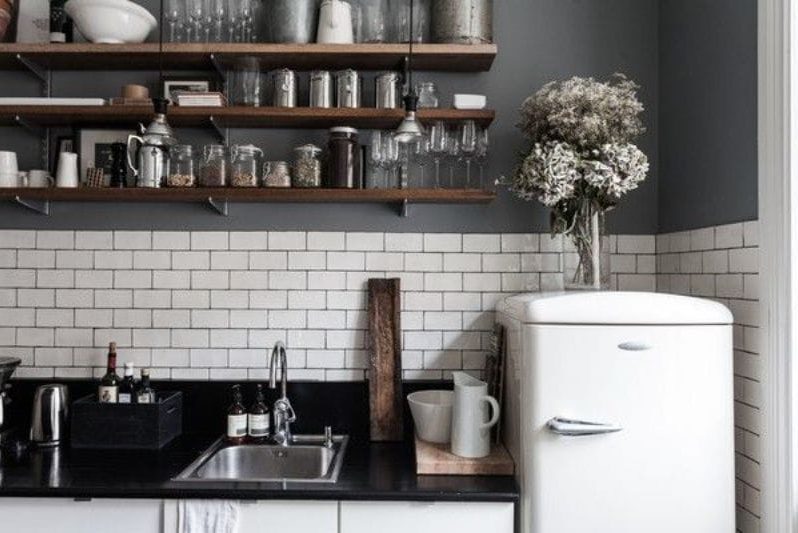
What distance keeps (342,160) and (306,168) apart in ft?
0.45

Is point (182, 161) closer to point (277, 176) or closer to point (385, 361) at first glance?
point (277, 176)

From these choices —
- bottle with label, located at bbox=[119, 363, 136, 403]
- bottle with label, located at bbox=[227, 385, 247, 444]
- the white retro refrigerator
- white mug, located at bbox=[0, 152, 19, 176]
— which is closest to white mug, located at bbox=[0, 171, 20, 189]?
white mug, located at bbox=[0, 152, 19, 176]

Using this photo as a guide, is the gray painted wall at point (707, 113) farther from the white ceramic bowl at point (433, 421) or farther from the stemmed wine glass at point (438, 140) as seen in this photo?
the white ceramic bowl at point (433, 421)

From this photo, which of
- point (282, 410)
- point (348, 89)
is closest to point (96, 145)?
point (348, 89)

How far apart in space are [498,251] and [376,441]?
2.92 ft

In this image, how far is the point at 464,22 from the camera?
95.7 inches

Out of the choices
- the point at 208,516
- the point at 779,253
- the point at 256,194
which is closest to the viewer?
the point at 779,253

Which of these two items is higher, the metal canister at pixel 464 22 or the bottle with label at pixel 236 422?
the metal canister at pixel 464 22

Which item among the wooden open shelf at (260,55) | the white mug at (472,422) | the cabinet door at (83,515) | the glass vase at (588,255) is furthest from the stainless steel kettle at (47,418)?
the glass vase at (588,255)

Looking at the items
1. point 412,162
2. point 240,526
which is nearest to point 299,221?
point 412,162

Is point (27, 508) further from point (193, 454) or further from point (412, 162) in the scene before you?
point (412, 162)

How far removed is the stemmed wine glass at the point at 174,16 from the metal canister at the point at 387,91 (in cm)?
80

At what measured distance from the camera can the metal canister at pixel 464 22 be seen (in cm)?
243

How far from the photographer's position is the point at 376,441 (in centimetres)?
250
